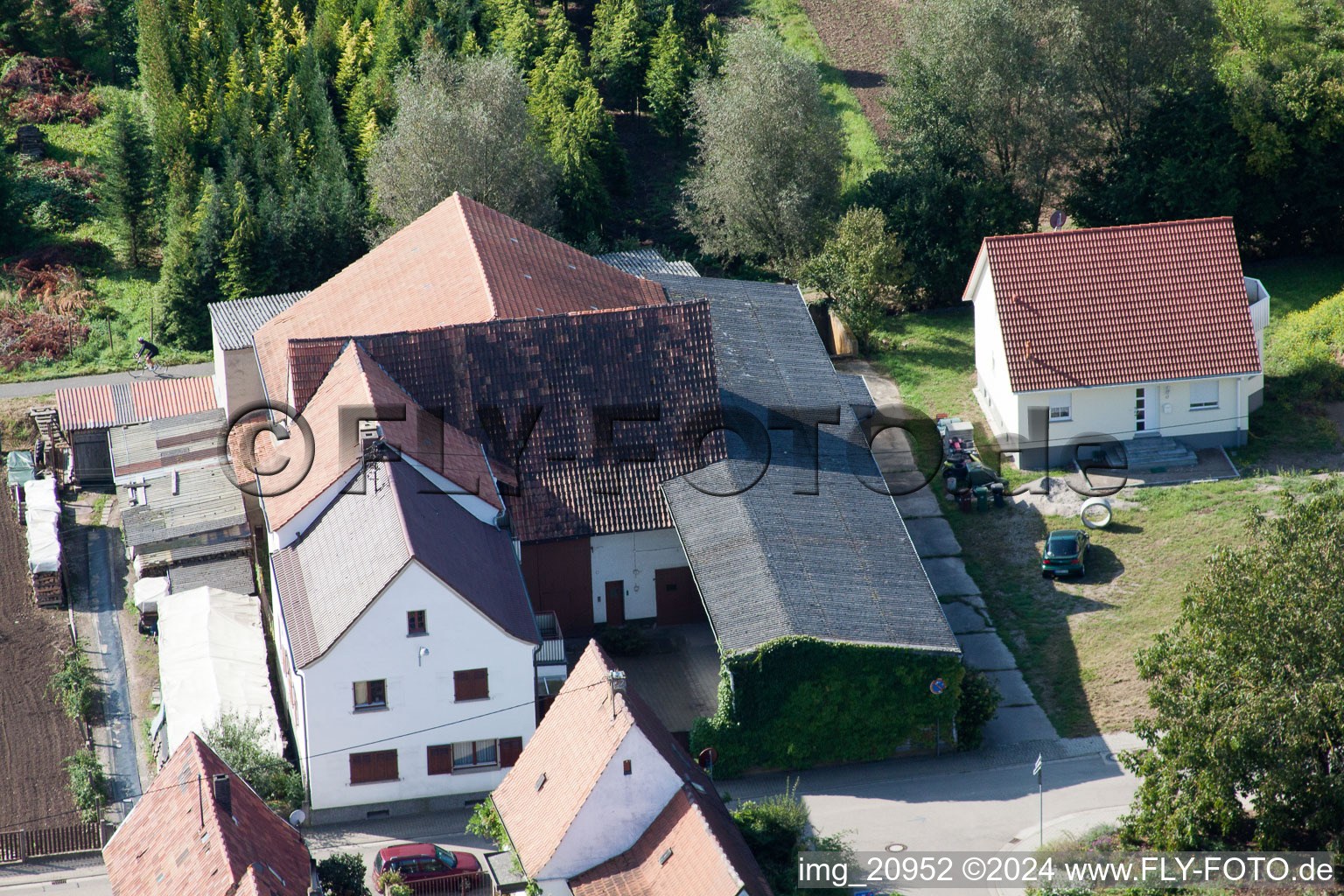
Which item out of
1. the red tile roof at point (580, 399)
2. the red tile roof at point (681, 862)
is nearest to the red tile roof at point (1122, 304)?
the red tile roof at point (580, 399)

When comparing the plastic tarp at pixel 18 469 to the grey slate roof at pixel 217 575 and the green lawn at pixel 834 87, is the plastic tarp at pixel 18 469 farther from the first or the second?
the green lawn at pixel 834 87

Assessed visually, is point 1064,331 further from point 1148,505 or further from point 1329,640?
point 1329,640

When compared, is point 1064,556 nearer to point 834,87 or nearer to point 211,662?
point 211,662

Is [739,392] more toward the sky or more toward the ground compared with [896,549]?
more toward the sky

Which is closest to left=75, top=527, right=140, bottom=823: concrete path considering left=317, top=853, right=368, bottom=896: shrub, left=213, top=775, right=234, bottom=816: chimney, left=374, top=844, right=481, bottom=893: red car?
left=317, top=853, right=368, bottom=896: shrub

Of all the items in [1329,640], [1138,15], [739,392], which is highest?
[1138,15]

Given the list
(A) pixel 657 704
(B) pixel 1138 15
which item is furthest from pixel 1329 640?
(B) pixel 1138 15
